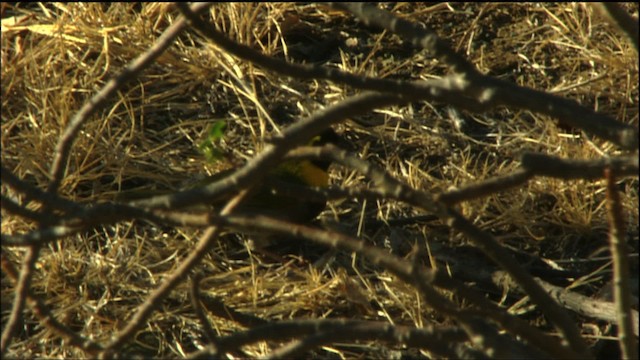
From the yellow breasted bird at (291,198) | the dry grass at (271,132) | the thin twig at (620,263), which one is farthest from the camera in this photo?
the yellow breasted bird at (291,198)

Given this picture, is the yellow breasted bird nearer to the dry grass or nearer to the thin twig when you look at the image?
the dry grass

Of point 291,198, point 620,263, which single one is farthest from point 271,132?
point 620,263

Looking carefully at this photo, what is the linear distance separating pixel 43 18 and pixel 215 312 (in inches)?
74.7

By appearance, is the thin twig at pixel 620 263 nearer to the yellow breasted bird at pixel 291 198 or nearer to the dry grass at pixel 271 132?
the dry grass at pixel 271 132

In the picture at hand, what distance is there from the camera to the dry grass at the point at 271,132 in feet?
11.1

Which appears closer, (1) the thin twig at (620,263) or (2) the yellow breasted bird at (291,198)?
(1) the thin twig at (620,263)

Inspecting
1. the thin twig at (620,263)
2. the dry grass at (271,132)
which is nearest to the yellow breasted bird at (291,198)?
the dry grass at (271,132)

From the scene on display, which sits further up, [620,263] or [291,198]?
[620,263]

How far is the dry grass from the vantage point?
3395 mm

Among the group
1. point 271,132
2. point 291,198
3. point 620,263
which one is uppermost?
point 620,263

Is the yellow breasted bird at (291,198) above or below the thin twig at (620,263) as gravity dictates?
below

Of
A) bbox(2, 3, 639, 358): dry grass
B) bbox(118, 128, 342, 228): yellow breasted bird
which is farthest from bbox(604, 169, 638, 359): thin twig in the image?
bbox(118, 128, 342, 228): yellow breasted bird

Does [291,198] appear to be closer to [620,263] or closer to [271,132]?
[271,132]

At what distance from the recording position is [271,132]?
3977mm
